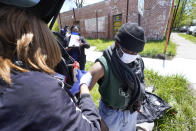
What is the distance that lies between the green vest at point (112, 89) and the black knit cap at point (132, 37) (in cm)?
29

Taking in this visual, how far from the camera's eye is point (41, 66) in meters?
0.56

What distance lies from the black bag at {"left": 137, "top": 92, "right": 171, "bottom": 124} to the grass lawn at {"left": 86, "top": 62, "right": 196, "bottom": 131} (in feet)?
0.48

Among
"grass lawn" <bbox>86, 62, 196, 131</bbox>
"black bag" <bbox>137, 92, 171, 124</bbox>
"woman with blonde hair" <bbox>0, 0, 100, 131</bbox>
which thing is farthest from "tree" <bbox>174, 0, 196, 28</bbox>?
"woman with blonde hair" <bbox>0, 0, 100, 131</bbox>

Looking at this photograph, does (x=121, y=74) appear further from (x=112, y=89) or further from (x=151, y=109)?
(x=151, y=109)

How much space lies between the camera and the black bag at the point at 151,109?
1985 millimetres

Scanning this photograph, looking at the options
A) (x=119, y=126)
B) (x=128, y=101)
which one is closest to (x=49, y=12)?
(x=128, y=101)

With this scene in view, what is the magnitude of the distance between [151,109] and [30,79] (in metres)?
2.23

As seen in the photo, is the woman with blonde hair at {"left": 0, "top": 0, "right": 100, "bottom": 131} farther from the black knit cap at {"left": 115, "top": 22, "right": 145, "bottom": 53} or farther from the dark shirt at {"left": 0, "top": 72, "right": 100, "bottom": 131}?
the black knit cap at {"left": 115, "top": 22, "right": 145, "bottom": 53}

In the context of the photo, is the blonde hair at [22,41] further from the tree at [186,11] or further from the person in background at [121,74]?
the tree at [186,11]

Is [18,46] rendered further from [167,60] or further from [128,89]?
[167,60]

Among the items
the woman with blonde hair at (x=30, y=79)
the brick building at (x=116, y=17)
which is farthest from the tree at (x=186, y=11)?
the woman with blonde hair at (x=30, y=79)

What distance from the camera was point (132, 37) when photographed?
1.13 metres

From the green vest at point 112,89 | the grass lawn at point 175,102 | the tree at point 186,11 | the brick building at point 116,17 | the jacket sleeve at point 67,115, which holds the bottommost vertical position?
the grass lawn at point 175,102

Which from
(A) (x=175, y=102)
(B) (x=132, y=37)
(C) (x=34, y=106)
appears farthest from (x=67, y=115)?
(A) (x=175, y=102)
